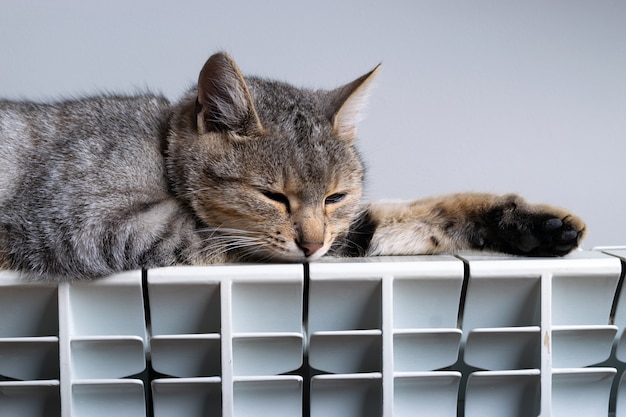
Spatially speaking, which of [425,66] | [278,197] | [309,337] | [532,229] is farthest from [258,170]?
[425,66]

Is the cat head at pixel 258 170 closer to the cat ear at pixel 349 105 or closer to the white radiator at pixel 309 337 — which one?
the cat ear at pixel 349 105

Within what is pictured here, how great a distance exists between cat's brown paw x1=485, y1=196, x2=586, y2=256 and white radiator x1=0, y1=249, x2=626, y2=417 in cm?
13

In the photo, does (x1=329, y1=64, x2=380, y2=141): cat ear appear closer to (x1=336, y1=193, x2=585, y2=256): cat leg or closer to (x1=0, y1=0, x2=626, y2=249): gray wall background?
(x1=336, y1=193, x2=585, y2=256): cat leg

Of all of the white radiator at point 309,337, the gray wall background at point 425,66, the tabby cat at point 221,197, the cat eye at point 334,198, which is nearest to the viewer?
the white radiator at point 309,337

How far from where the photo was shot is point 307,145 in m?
1.03

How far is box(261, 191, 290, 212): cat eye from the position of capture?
0.99 metres

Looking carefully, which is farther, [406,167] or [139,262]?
[406,167]

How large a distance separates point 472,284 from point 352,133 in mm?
485

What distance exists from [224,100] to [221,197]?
0.17 metres

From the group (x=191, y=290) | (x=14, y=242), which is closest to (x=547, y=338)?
(x=191, y=290)

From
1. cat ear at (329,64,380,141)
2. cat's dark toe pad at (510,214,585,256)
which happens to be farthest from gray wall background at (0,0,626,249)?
cat's dark toe pad at (510,214,585,256)

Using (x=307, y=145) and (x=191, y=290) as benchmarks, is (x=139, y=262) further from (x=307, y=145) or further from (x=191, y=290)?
(x=307, y=145)

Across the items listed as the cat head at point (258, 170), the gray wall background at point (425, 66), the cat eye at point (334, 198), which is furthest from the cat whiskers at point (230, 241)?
the gray wall background at point (425, 66)

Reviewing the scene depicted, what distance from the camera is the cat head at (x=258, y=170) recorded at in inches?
38.1
